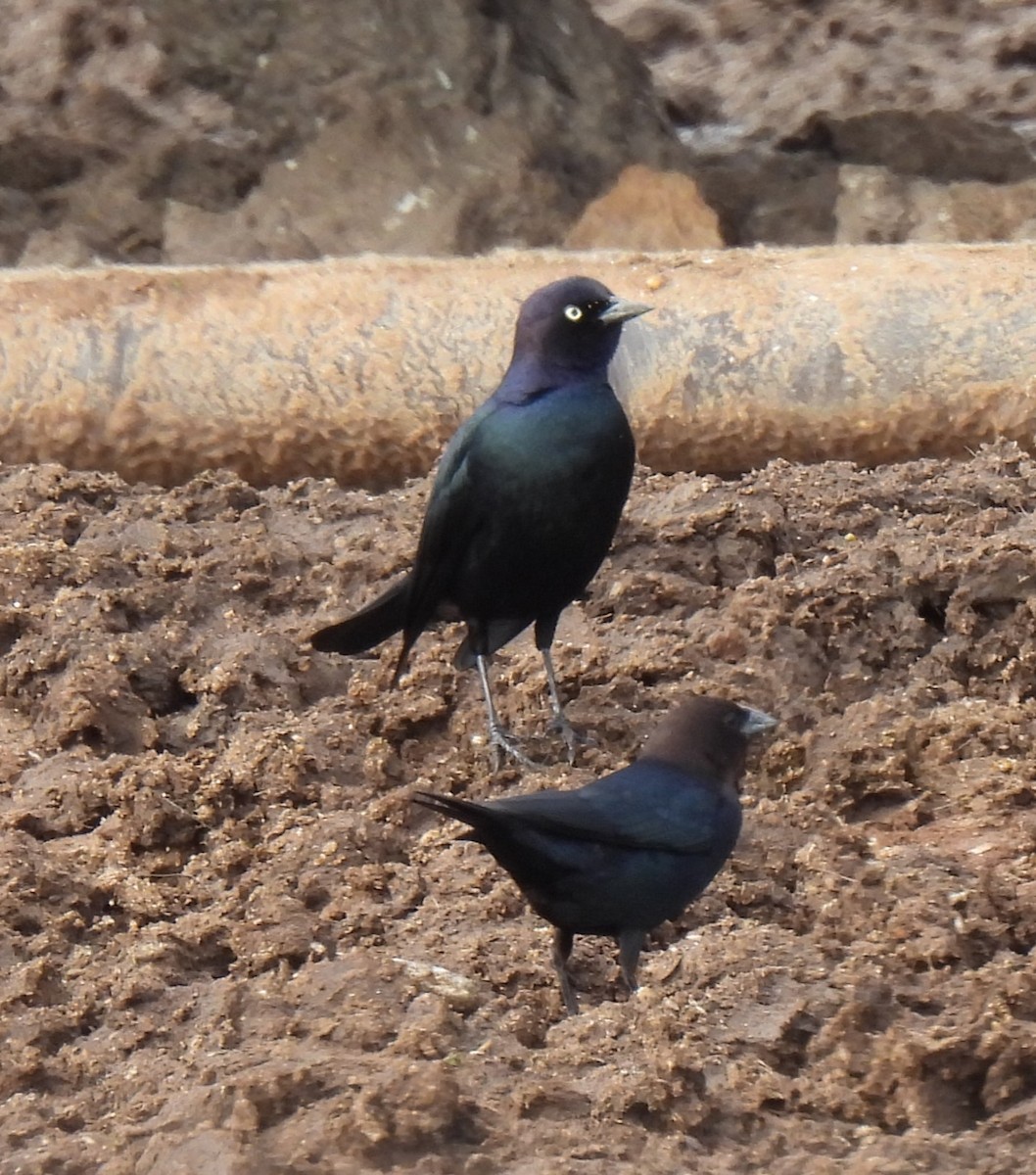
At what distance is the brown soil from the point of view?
2.03 metres

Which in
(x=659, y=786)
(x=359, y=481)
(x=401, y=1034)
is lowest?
(x=359, y=481)

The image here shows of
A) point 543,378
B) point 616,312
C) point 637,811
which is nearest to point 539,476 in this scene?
point 543,378

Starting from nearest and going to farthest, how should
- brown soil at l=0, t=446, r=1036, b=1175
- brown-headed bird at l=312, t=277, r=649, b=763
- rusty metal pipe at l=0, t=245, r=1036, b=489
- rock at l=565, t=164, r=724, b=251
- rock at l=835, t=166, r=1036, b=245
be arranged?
brown soil at l=0, t=446, r=1036, b=1175 < brown-headed bird at l=312, t=277, r=649, b=763 < rusty metal pipe at l=0, t=245, r=1036, b=489 < rock at l=565, t=164, r=724, b=251 < rock at l=835, t=166, r=1036, b=245

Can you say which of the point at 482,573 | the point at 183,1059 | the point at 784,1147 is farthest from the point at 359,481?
the point at 784,1147

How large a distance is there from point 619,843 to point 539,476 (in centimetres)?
79

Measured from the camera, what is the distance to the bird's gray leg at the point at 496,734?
9.92 feet

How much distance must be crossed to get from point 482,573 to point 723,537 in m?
0.85

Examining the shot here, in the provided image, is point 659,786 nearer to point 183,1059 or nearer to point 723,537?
point 183,1059

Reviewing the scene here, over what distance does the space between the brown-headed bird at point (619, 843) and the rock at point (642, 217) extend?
3694 mm

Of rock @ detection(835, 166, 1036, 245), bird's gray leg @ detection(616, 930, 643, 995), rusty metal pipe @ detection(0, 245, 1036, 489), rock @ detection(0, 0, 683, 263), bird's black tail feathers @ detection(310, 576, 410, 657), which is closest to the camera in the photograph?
bird's gray leg @ detection(616, 930, 643, 995)

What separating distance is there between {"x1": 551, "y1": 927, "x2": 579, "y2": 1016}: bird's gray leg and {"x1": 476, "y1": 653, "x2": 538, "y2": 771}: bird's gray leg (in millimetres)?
632

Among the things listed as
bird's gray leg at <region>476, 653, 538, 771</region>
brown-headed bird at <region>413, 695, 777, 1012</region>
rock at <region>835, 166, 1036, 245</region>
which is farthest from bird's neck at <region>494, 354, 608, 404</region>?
rock at <region>835, 166, 1036, 245</region>

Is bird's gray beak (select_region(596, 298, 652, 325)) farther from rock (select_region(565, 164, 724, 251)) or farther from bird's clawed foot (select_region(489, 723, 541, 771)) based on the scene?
rock (select_region(565, 164, 724, 251))

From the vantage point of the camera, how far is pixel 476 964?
246 cm
